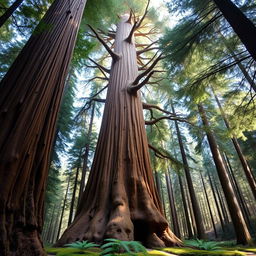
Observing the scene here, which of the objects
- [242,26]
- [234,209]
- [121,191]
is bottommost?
[121,191]

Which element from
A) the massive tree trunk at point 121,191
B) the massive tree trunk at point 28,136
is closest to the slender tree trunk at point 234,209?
the massive tree trunk at point 121,191

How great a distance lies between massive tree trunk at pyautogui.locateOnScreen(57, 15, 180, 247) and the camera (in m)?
2.01

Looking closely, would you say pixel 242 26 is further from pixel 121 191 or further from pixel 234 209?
pixel 234 209

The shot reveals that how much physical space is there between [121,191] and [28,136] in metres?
1.62

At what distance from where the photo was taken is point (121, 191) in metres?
2.39

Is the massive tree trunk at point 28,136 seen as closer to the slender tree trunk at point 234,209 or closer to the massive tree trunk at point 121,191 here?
the massive tree trunk at point 121,191

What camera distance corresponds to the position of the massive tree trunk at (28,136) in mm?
967

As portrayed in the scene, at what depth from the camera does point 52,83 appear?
1.51 metres

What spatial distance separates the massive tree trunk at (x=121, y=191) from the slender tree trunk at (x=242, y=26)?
2287 millimetres

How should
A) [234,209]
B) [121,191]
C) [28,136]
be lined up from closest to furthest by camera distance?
[28,136] → [121,191] → [234,209]

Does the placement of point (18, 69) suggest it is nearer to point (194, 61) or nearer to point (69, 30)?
point (69, 30)

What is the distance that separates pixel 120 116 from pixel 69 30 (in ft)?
6.33

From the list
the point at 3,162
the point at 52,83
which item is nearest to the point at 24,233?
the point at 3,162

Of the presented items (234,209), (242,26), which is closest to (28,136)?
(242,26)
